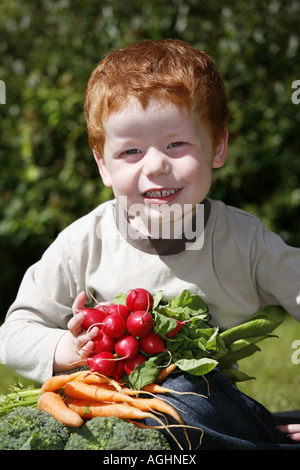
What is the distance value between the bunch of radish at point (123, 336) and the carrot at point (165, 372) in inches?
2.7

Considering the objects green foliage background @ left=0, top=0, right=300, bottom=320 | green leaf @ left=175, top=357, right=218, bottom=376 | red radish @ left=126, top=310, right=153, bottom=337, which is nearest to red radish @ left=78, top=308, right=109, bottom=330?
red radish @ left=126, top=310, right=153, bottom=337

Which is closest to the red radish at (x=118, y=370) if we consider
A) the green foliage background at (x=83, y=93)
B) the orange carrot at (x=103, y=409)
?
the orange carrot at (x=103, y=409)

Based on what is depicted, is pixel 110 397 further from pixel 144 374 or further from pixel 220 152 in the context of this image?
pixel 220 152

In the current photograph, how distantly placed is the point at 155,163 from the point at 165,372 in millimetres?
742

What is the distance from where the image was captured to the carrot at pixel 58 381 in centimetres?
233

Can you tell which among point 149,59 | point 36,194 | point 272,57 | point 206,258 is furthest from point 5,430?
point 272,57

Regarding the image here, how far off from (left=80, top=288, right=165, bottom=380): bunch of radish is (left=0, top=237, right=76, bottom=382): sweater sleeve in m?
0.25

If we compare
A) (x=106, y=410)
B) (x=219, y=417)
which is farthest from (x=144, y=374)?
(x=219, y=417)

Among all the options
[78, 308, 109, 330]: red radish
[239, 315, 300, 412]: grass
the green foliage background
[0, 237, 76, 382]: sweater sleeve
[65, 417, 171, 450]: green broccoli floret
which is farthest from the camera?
the green foliage background

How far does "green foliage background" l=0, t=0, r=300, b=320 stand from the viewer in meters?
4.84

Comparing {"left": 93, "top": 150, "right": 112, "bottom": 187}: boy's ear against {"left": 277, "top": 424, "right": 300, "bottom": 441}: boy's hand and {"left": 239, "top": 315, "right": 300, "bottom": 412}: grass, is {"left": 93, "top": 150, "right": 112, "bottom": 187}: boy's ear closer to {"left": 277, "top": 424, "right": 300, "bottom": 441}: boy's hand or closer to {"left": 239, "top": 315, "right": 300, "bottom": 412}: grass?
{"left": 277, "top": 424, "right": 300, "bottom": 441}: boy's hand

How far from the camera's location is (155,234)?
2611 millimetres

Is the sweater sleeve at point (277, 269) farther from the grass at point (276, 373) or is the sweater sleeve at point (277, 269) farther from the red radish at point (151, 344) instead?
the grass at point (276, 373)
